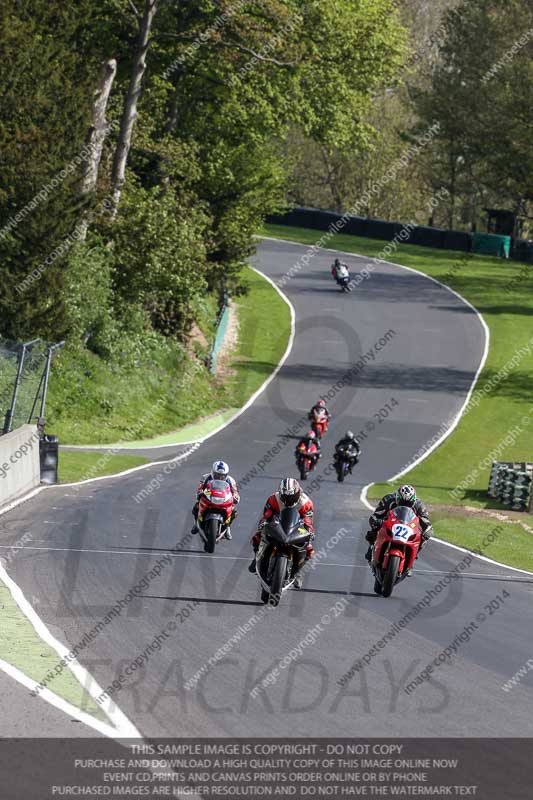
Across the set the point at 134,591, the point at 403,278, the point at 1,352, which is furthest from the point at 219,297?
the point at 134,591

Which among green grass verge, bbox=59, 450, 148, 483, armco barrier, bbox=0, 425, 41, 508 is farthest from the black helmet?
green grass verge, bbox=59, 450, 148, 483

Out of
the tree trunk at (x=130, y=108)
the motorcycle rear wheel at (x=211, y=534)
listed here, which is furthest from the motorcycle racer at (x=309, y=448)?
the motorcycle rear wheel at (x=211, y=534)

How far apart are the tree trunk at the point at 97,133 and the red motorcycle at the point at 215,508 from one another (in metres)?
21.9

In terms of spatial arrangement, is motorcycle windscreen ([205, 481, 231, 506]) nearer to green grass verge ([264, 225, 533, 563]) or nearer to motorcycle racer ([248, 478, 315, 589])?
motorcycle racer ([248, 478, 315, 589])

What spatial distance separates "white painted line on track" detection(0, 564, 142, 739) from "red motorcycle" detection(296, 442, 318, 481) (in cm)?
1859

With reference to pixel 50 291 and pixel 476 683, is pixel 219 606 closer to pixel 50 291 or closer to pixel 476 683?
pixel 476 683

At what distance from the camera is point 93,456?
31.0 meters

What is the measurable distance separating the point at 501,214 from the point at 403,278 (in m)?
18.0

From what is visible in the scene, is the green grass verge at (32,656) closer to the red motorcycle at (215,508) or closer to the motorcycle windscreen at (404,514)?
the motorcycle windscreen at (404,514)

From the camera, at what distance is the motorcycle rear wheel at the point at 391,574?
47.3 ft

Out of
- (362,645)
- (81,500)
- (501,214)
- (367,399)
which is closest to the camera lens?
(362,645)

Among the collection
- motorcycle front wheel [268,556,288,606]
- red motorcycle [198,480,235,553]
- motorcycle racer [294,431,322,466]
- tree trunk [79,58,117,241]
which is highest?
tree trunk [79,58,117,241]

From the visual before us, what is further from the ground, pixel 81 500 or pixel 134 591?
pixel 134 591

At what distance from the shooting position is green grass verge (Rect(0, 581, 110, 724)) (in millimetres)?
9109
